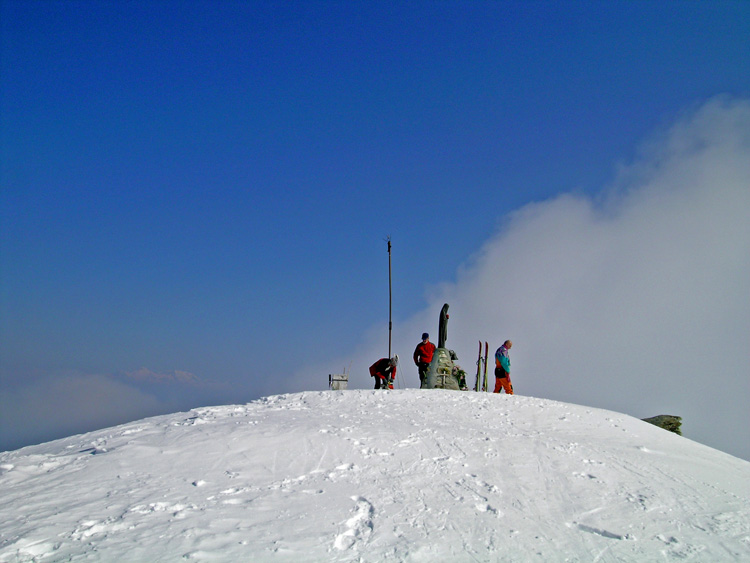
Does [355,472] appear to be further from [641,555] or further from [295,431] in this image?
[641,555]

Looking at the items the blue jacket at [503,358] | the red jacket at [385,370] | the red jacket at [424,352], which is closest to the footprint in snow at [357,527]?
the blue jacket at [503,358]

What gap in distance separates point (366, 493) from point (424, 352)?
10608 mm

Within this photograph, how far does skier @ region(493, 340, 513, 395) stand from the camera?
1627cm

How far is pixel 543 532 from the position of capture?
6.61m

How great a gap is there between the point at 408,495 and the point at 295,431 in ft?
9.23

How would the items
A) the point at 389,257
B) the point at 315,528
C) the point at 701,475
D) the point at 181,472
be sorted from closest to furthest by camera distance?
the point at 315,528 → the point at 181,472 → the point at 701,475 → the point at 389,257

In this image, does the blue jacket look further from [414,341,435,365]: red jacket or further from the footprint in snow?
the footprint in snow

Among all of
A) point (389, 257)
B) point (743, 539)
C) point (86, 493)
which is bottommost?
point (743, 539)

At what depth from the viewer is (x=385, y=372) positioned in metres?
17.5

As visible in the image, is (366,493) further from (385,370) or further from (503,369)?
(385,370)

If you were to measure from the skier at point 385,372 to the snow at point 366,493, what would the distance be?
641 centimetres

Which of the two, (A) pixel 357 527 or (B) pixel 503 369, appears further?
(B) pixel 503 369

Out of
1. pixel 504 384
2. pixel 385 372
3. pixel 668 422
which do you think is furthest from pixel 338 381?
pixel 668 422

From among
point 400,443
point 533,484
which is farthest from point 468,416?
point 533,484
